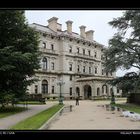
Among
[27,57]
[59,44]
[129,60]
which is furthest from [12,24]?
[59,44]

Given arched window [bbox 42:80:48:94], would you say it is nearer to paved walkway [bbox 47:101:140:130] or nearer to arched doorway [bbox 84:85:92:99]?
arched doorway [bbox 84:85:92:99]

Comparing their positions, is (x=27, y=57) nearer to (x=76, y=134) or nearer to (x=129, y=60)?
(x=129, y=60)

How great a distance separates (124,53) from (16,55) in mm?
11839

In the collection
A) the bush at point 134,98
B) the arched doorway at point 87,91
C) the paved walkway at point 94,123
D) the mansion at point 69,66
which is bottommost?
the paved walkway at point 94,123

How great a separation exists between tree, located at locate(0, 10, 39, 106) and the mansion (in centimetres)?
2836

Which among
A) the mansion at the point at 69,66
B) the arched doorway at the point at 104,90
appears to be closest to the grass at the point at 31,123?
the mansion at the point at 69,66

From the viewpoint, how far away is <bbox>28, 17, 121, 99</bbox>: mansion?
53781 mm

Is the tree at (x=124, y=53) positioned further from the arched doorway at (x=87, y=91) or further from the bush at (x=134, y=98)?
the arched doorway at (x=87, y=91)

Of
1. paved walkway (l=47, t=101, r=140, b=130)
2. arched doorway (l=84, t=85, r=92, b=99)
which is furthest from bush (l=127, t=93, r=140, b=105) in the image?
arched doorway (l=84, t=85, r=92, b=99)

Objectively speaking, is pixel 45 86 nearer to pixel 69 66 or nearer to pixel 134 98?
pixel 69 66

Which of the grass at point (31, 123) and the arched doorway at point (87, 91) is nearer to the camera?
the grass at point (31, 123)

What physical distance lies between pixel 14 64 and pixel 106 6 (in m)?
16.8

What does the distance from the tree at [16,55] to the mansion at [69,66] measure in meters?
28.4

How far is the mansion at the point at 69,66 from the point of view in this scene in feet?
176
